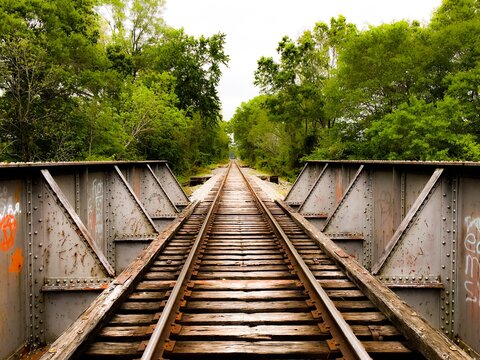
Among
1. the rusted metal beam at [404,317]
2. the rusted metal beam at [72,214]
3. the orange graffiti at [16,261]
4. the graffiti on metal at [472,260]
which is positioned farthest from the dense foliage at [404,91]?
the orange graffiti at [16,261]

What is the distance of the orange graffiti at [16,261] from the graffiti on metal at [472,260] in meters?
5.62

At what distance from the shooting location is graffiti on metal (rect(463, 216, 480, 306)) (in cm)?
439

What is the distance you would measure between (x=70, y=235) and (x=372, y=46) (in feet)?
87.9

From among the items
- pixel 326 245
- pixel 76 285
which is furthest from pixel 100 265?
pixel 326 245

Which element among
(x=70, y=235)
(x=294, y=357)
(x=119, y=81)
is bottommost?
(x=294, y=357)

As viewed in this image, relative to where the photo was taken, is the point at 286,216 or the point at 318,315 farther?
the point at 286,216

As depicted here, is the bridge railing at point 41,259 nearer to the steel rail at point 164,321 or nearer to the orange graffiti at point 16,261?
the orange graffiti at point 16,261

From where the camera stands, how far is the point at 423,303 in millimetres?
5090

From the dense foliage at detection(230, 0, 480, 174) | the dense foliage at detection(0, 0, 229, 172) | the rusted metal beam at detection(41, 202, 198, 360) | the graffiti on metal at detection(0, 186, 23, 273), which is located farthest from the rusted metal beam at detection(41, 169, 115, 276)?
the dense foliage at detection(230, 0, 480, 174)

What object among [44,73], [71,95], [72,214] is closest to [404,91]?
[71,95]

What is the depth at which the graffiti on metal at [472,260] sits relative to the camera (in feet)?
14.4

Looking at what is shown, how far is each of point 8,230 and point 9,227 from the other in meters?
0.04

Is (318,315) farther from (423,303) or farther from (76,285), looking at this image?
(76,285)

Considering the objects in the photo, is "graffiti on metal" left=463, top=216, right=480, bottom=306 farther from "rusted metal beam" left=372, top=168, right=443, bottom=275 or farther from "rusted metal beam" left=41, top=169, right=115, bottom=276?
"rusted metal beam" left=41, top=169, right=115, bottom=276
